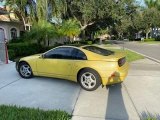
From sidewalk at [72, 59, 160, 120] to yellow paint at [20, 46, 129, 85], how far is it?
1.64 feet

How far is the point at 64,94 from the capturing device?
20.9 feet

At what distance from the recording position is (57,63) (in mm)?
7414

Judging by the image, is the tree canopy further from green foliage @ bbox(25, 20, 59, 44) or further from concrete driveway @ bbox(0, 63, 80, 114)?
concrete driveway @ bbox(0, 63, 80, 114)

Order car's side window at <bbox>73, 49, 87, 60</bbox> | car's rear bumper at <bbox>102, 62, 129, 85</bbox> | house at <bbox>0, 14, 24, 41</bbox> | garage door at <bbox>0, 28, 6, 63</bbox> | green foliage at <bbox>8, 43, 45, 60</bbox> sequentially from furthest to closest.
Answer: house at <bbox>0, 14, 24, 41</bbox>, green foliage at <bbox>8, 43, 45, 60</bbox>, garage door at <bbox>0, 28, 6, 63</bbox>, car's side window at <bbox>73, 49, 87, 60</bbox>, car's rear bumper at <bbox>102, 62, 129, 85</bbox>

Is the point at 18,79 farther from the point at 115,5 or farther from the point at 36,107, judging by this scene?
the point at 115,5

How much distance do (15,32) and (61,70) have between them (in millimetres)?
21837

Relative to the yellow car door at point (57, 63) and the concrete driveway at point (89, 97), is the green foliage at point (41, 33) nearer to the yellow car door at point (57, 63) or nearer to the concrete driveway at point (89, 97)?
the concrete driveway at point (89, 97)

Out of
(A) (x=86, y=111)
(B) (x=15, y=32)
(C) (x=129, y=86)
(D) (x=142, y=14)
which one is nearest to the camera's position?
(A) (x=86, y=111)

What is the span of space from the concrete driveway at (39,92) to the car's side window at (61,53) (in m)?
0.94

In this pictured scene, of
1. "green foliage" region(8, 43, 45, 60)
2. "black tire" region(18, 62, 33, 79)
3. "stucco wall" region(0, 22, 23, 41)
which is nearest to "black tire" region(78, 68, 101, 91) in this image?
"black tire" region(18, 62, 33, 79)

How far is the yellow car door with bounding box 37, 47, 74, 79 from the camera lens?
719 cm

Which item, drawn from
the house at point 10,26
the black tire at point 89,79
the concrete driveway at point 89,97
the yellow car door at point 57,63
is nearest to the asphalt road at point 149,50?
the concrete driveway at point 89,97

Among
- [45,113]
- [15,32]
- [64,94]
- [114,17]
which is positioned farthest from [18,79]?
[114,17]

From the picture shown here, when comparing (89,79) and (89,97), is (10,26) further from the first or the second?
(89,97)
